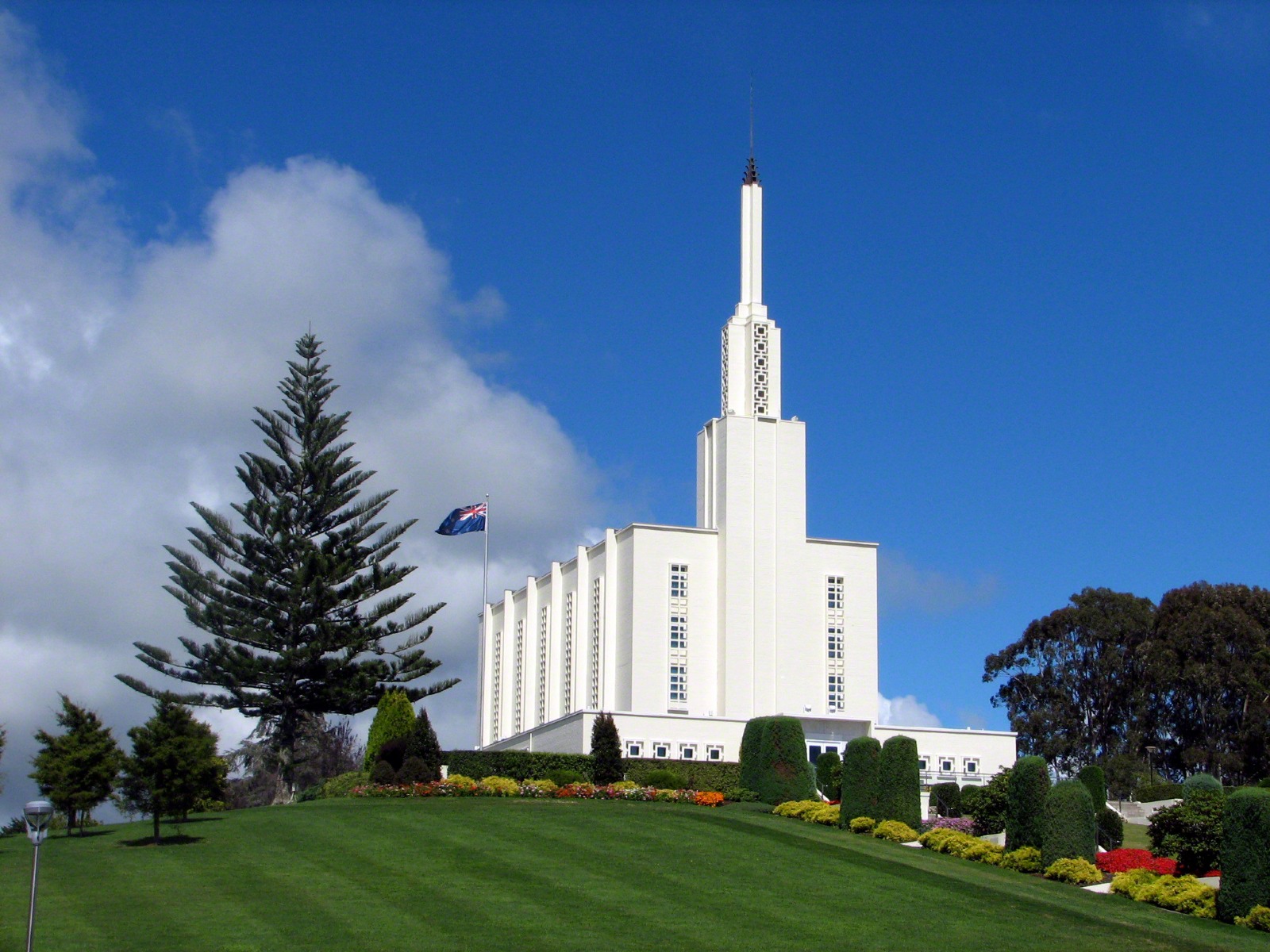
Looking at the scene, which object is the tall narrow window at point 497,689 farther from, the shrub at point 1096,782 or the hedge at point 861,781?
the hedge at point 861,781

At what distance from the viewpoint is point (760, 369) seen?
5025cm

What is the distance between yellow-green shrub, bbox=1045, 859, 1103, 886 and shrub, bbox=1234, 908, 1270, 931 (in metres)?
3.20

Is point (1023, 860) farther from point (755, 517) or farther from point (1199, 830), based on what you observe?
point (755, 517)

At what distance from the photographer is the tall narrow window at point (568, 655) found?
51344 millimetres

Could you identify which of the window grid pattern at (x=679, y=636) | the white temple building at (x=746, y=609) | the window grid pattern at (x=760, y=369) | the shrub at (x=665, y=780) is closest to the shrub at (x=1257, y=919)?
the shrub at (x=665, y=780)

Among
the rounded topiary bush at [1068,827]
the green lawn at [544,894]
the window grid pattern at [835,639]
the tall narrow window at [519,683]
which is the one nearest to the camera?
the green lawn at [544,894]

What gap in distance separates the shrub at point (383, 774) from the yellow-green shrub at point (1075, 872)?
50.2 ft

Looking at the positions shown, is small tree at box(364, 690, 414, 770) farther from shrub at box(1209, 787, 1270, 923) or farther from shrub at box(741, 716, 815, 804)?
shrub at box(1209, 787, 1270, 923)

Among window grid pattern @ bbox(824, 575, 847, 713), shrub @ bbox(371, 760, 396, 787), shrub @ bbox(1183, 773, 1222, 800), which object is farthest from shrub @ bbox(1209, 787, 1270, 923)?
window grid pattern @ bbox(824, 575, 847, 713)

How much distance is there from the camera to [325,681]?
4434cm

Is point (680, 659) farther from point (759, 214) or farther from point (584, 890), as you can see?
point (584, 890)

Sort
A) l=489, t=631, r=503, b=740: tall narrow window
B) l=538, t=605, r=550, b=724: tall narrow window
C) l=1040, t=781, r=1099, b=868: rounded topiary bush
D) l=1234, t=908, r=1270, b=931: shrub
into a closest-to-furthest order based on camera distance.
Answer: l=1234, t=908, r=1270, b=931: shrub, l=1040, t=781, r=1099, b=868: rounded topiary bush, l=538, t=605, r=550, b=724: tall narrow window, l=489, t=631, r=503, b=740: tall narrow window

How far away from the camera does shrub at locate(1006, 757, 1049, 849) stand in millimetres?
24922

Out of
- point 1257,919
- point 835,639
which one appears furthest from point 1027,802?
A: point 835,639
